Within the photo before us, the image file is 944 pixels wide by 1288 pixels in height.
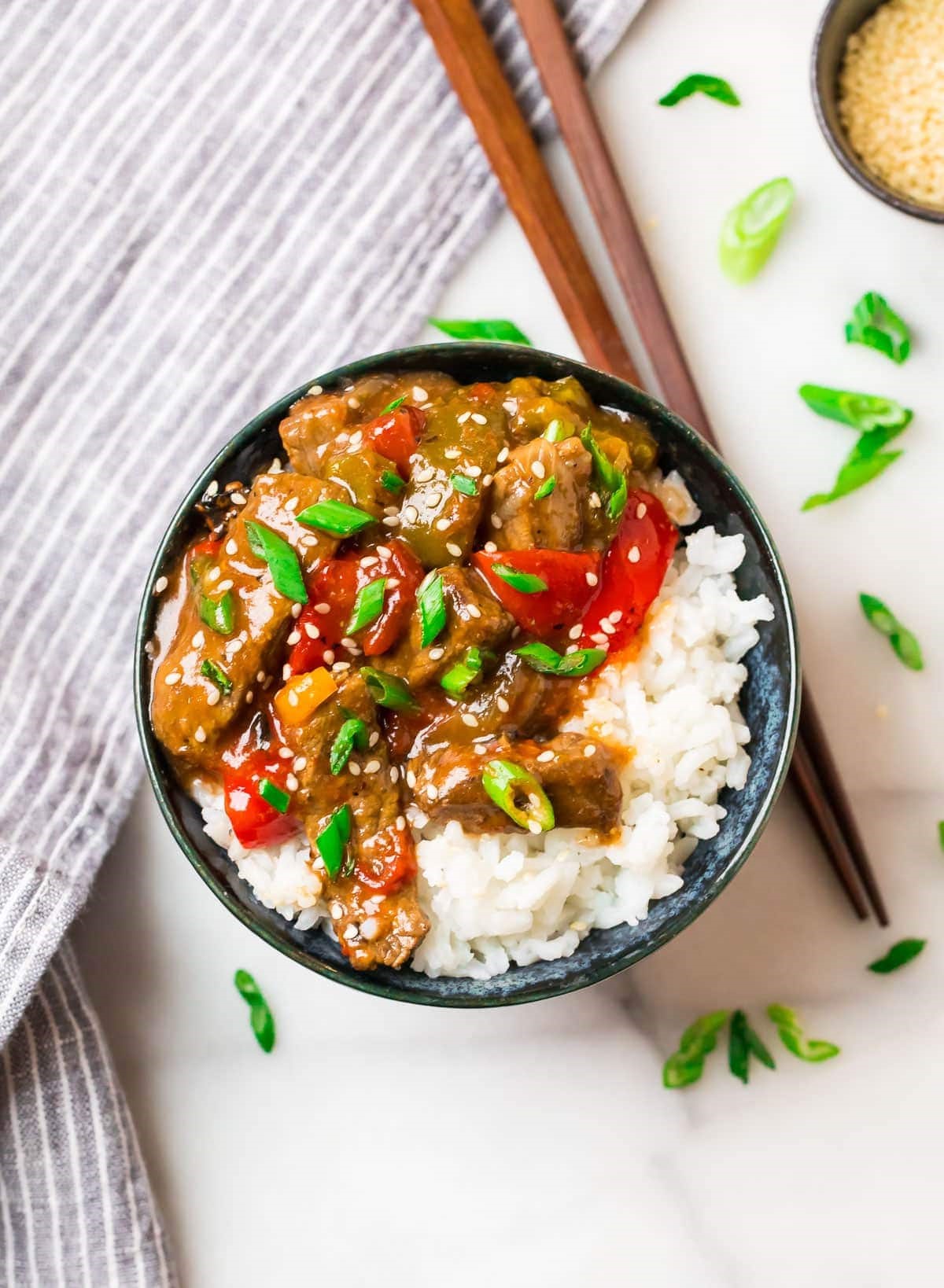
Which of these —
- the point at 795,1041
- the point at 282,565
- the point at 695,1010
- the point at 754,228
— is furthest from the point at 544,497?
the point at 795,1041

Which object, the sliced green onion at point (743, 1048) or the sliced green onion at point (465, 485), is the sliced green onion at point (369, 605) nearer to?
the sliced green onion at point (465, 485)

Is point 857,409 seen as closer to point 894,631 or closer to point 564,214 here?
point 894,631

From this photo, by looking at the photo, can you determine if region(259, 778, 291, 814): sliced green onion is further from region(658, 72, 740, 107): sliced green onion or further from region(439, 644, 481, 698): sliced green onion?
region(658, 72, 740, 107): sliced green onion

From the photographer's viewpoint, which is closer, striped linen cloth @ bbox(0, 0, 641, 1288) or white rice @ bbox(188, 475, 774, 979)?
white rice @ bbox(188, 475, 774, 979)

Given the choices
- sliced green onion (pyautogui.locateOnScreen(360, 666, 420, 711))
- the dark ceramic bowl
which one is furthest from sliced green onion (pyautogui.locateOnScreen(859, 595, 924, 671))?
sliced green onion (pyautogui.locateOnScreen(360, 666, 420, 711))

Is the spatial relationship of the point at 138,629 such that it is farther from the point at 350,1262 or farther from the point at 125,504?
the point at 350,1262

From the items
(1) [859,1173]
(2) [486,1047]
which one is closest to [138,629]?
(2) [486,1047]

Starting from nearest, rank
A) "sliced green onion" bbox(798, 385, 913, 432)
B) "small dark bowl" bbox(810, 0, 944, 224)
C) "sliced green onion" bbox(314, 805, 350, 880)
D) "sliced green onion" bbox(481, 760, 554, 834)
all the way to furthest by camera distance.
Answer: "sliced green onion" bbox(481, 760, 554, 834)
"sliced green onion" bbox(314, 805, 350, 880)
"small dark bowl" bbox(810, 0, 944, 224)
"sliced green onion" bbox(798, 385, 913, 432)

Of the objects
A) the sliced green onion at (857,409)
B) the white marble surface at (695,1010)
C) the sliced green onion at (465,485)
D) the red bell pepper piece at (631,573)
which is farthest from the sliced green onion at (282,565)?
the sliced green onion at (857,409)
